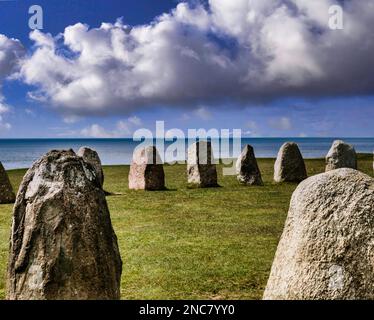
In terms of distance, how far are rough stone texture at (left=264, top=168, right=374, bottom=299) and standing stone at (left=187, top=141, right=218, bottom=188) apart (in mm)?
18762

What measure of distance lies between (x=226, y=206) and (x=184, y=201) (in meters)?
2.01

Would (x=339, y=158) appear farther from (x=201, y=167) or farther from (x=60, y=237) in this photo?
(x=60, y=237)

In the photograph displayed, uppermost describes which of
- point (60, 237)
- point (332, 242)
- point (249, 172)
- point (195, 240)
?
point (249, 172)

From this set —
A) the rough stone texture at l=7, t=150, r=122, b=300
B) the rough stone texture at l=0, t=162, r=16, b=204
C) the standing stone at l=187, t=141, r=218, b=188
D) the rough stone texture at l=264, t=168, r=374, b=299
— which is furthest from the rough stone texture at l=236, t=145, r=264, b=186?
the rough stone texture at l=7, t=150, r=122, b=300

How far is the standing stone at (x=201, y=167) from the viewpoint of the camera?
26.4 meters

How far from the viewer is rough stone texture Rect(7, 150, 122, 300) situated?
6953mm

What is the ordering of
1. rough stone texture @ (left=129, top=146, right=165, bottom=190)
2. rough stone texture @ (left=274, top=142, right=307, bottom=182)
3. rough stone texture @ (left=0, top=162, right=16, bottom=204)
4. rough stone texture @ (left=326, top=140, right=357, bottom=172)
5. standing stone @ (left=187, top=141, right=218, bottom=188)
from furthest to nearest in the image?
rough stone texture @ (left=326, top=140, right=357, bottom=172) < rough stone texture @ (left=274, top=142, right=307, bottom=182) < standing stone @ (left=187, top=141, right=218, bottom=188) < rough stone texture @ (left=129, top=146, right=165, bottom=190) < rough stone texture @ (left=0, top=162, right=16, bottom=204)

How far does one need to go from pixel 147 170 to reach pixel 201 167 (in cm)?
270

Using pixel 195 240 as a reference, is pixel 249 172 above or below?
above

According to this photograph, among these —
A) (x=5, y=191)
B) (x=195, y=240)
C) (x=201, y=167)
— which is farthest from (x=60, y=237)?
(x=201, y=167)

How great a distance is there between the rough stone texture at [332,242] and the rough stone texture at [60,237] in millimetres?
2364

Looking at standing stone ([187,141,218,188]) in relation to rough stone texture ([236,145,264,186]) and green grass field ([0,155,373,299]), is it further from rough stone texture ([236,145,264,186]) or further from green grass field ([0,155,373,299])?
green grass field ([0,155,373,299])

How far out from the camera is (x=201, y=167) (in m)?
26.5
